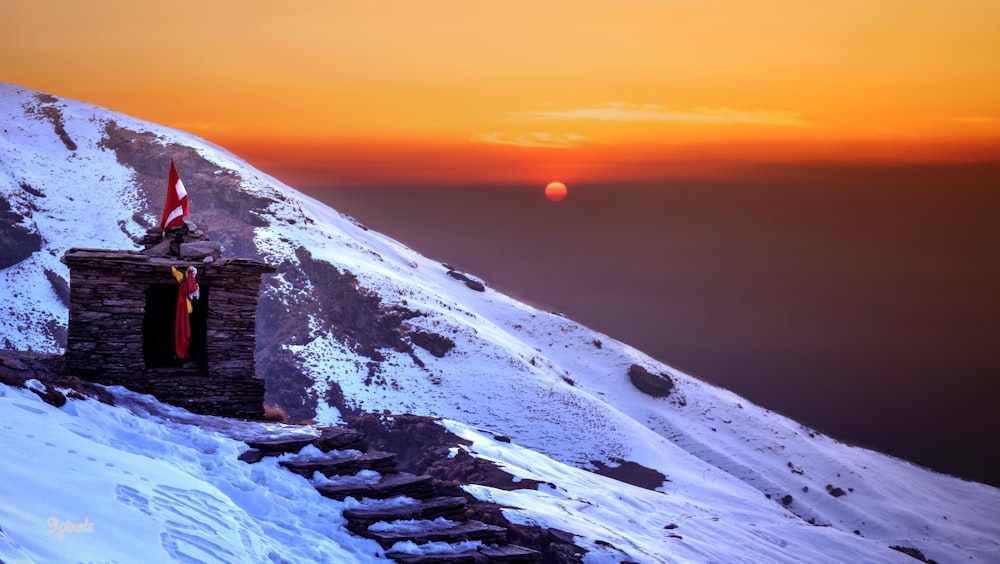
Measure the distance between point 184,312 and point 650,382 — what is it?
157 ft

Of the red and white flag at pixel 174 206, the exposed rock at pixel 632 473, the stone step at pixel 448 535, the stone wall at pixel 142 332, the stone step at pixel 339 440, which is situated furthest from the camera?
the exposed rock at pixel 632 473

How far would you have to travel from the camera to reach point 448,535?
16422 mm

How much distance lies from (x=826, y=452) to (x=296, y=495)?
54406mm

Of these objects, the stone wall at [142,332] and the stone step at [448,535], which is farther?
the stone wall at [142,332]

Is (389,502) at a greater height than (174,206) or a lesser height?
lesser

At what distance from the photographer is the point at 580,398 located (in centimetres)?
5262

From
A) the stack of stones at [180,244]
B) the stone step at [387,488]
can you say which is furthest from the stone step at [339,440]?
the stack of stones at [180,244]

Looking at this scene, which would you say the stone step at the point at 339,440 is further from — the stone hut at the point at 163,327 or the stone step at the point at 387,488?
the stone hut at the point at 163,327

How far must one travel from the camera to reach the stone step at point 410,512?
51.5ft

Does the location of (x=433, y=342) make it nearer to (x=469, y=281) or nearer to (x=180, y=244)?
(x=469, y=281)

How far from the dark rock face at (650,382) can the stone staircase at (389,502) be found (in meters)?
45.9

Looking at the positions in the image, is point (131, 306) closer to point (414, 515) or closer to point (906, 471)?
point (414, 515)

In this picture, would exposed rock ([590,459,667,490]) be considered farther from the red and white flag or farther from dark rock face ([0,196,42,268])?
dark rock face ([0,196,42,268])

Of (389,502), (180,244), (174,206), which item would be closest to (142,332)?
(180,244)
